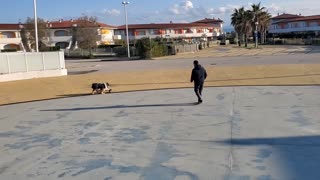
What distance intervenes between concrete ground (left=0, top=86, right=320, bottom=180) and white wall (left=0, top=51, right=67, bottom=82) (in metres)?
14.5

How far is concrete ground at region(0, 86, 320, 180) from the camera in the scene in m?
8.31

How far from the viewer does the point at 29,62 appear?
109 ft

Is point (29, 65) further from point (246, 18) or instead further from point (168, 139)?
point (246, 18)

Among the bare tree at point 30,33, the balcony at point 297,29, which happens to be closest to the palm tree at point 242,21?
the balcony at point 297,29

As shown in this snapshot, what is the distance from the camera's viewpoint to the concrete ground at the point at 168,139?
27.3 feet

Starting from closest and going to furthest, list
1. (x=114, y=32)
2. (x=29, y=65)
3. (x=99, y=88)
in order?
(x=99, y=88), (x=29, y=65), (x=114, y=32)

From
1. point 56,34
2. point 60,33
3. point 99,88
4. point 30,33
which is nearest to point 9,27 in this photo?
point 56,34

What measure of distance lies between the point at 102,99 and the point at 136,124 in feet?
22.5

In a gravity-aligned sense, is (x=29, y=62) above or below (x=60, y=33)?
below

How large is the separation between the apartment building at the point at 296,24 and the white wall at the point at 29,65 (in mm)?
97375

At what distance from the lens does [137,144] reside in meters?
10.5

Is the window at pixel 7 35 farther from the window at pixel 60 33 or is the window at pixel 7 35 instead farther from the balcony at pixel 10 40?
the window at pixel 60 33

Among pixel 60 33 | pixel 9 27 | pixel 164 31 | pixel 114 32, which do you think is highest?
pixel 9 27

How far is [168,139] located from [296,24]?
415 feet
